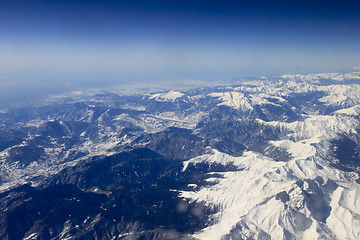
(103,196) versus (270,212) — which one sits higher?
(270,212)

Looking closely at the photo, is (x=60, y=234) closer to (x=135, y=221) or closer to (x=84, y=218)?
(x=84, y=218)

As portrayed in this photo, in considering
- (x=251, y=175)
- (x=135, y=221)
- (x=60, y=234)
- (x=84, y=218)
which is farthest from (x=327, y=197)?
(x=60, y=234)

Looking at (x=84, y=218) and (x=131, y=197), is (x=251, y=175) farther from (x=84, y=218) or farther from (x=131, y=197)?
(x=84, y=218)

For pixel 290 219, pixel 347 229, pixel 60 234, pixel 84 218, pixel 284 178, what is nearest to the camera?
pixel 347 229

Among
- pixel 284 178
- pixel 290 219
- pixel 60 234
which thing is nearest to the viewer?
pixel 290 219

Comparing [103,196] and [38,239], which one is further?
[103,196]

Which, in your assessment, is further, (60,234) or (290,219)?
(60,234)

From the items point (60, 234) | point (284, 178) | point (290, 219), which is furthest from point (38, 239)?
point (284, 178)

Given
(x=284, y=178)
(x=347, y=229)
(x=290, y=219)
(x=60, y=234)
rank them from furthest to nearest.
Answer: (x=284, y=178) → (x=60, y=234) → (x=290, y=219) → (x=347, y=229)

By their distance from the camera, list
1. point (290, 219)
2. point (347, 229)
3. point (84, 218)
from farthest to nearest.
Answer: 1. point (84, 218)
2. point (290, 219)
3. point (347, 229)
